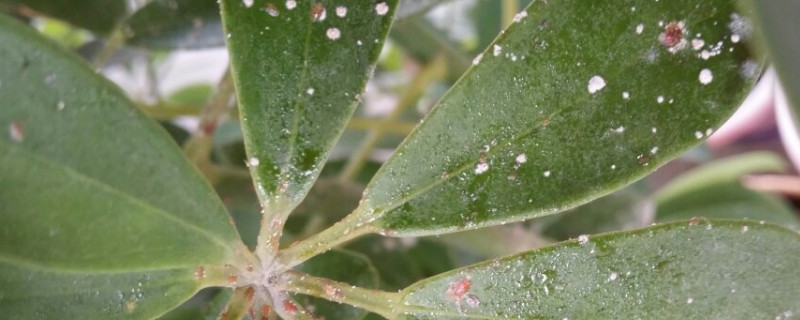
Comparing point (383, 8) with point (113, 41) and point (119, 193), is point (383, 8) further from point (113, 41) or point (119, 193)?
point (113, 41)

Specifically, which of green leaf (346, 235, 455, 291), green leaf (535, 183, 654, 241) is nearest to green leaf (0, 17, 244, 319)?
green leaf (346, 235, 455, 291)

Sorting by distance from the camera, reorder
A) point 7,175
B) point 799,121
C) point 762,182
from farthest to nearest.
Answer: point 762,182
point 7,175
point 799,121

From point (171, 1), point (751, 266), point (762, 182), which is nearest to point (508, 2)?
point (171, 1)

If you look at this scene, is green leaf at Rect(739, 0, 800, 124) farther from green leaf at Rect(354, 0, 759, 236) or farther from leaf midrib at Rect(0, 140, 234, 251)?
leaf midrib at Rect(0, 140, 234, 251)

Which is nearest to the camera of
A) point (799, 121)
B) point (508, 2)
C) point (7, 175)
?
point (799, 121)

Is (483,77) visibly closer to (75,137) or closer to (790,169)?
(75,137)

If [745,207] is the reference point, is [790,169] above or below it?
above
